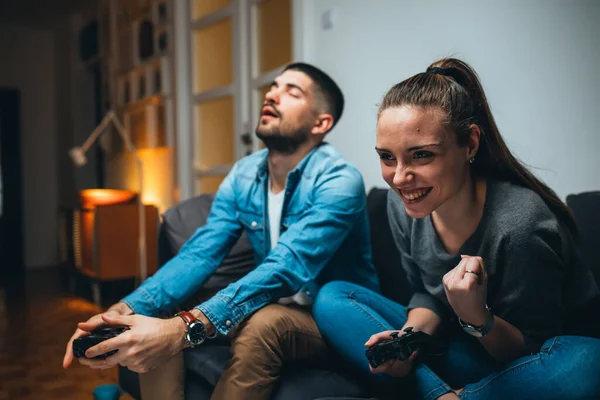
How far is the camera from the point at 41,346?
2.81 meters

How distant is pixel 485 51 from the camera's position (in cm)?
167

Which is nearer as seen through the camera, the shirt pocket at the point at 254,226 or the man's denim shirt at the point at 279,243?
the man's denim shirt at the point at 279,243

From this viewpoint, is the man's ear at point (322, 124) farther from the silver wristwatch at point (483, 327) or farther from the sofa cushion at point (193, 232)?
the silver wristwatch at point (483, 327)

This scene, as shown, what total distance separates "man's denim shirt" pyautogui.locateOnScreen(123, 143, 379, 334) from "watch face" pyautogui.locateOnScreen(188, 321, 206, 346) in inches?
1.2

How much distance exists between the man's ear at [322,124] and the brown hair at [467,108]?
1.85ft

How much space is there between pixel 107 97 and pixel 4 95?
1.36 meters

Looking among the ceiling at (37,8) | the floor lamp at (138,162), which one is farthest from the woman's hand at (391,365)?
the ceiling at (37,8)

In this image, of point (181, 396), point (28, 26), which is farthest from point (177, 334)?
point (28, 26)

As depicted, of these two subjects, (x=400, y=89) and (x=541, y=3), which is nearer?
(x=400, y=89)

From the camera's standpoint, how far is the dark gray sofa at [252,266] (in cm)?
120

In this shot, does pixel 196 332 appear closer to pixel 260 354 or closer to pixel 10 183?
pixel 260 354

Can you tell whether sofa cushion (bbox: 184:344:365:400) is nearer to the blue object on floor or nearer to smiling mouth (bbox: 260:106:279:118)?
the blue object on floor

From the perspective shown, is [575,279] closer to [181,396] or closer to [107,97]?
[181,396]

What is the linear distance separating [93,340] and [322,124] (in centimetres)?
88
